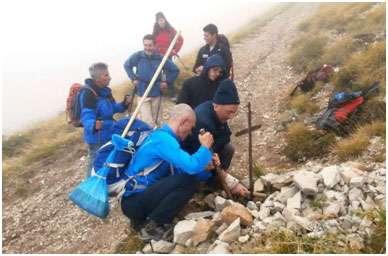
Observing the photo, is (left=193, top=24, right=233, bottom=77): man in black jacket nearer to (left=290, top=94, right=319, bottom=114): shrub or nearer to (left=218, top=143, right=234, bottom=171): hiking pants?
(left=290, top=94, right=319, bottom=114): shrub

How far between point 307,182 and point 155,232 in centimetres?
198

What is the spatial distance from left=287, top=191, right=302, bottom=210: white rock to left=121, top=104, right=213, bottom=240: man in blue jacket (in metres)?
1.14

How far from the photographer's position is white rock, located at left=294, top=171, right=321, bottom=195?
6.70 metres

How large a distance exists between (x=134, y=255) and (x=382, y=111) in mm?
5024

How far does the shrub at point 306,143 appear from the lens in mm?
8961

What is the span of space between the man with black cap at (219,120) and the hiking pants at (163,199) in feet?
1.10

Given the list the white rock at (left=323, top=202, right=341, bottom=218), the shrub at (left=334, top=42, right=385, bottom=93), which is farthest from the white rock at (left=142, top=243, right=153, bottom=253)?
the shrub at (left=334, top=42, right=385, bottom=93)

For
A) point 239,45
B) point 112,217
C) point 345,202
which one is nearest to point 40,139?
point 112,217

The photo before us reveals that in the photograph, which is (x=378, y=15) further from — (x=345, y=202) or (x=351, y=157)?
(x=345, y=202)

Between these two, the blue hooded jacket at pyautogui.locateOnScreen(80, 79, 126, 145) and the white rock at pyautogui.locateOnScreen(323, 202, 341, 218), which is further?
the blue hooded jacket at pyautogui.locateOnScreen(80, 79, 126, 145)

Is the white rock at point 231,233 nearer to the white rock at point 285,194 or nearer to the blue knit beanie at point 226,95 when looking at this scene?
the white rock at point 285,194

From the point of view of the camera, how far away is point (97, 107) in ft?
25.5

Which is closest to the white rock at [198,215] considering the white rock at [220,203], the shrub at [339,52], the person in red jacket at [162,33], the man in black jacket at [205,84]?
the white rock at [220,203]

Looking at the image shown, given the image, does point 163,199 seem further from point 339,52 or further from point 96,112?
point 339,52
